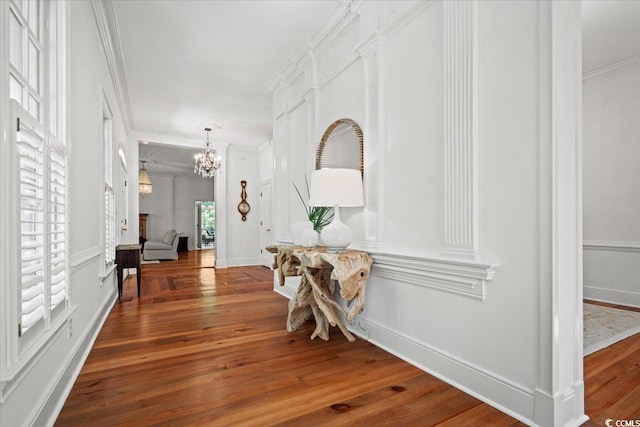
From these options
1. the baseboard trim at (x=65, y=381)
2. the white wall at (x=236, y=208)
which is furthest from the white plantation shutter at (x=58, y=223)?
the white wall at (x=236, y=208)

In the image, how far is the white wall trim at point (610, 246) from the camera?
12.0ft

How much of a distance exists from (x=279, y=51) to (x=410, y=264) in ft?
9.02

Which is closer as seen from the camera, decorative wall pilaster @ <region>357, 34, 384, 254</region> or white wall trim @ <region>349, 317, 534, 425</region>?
white wall trim @ <region>349, 317, 534, 425</region>

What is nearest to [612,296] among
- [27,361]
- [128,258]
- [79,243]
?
[27,361]

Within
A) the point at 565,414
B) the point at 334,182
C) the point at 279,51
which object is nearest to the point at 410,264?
the point at 334,182

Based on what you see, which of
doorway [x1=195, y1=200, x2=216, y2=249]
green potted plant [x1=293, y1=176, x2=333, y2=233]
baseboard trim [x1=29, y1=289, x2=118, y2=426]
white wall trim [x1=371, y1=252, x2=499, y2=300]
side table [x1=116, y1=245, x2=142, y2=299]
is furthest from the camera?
doorway [x1=195, y1=200, x2=216, y2=249]

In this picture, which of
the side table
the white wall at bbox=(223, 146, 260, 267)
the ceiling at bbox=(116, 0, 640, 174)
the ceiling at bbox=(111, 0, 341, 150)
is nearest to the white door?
the white wall at bbox=(223, 146, 260, 267)

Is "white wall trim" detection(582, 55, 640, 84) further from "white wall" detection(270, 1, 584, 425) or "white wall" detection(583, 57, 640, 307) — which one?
"white wall" detection(270, 1, 584, 425)

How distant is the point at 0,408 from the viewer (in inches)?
43.2

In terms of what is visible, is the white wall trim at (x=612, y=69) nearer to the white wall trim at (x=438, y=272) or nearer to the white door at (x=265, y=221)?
the white wall trim at (x=438, y=272)

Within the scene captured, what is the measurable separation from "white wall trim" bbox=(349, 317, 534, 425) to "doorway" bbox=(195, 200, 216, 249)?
11.0m

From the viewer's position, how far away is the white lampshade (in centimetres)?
257

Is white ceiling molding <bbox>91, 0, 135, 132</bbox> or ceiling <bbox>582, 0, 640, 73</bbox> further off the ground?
ceiling <bbox>582, 0, 640, 73</bbox>

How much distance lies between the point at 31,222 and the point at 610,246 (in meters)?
5.09
